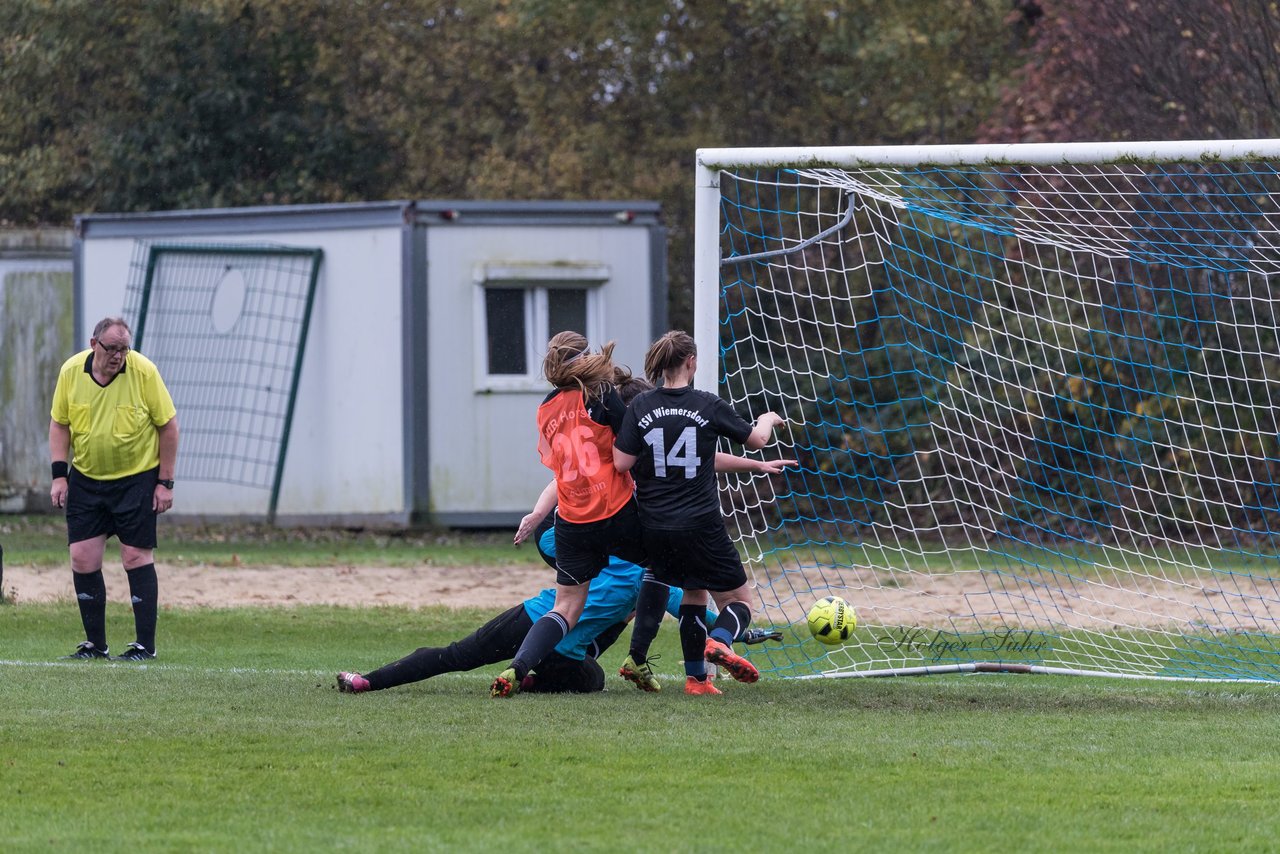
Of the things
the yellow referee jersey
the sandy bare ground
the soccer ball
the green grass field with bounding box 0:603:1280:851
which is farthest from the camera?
the sandy bare ground

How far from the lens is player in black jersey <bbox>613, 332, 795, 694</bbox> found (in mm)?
7863

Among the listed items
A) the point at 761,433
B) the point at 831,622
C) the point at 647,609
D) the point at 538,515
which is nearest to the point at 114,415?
the point at 538,515

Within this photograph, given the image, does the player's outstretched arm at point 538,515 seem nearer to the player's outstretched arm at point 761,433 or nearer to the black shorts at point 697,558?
the black shorts at point 697,558

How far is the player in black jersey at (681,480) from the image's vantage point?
25.8 ft

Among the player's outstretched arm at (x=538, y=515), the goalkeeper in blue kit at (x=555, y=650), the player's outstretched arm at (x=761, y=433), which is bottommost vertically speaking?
the goalkeeper in blue kit at (x=555, y=650)

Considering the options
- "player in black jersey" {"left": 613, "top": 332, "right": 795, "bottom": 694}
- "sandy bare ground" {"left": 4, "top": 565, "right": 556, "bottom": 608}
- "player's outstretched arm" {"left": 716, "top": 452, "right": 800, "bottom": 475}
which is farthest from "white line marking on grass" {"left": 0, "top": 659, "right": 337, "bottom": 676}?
"sandy bare ground" {"left": 4, "top": 565, "right": 556, "bottom": 608}

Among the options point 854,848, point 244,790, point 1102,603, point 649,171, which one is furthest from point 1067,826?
point 649,171

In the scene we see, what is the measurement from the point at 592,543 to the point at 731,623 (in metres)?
0.75

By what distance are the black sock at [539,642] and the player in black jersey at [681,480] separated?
415 millimetres

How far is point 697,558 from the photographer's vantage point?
7.92 metres

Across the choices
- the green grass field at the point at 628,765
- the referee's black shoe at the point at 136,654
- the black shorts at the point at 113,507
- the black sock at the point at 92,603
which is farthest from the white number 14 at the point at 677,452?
the black sock at the point at 92,603

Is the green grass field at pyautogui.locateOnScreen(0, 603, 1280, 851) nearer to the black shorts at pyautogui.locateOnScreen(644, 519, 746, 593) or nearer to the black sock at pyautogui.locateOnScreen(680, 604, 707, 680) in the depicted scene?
the black sock at pyautogui.locateOnScreen(680, 604, 707, 680)

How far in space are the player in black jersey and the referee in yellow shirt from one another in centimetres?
288

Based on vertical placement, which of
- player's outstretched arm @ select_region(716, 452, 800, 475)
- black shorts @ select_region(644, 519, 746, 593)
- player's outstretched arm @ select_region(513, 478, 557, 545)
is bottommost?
black shorts @ select_region(644, 519, 746, 593)
